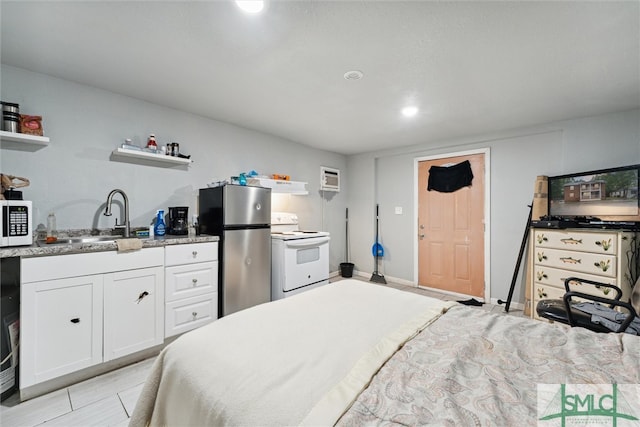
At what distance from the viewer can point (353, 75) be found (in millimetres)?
2098

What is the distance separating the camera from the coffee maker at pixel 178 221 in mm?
2633

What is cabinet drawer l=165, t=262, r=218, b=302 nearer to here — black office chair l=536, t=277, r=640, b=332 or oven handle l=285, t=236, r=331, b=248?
oven handle l=285, t=236, r=331, b=248

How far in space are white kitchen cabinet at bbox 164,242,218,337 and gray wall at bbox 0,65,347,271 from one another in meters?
0.71

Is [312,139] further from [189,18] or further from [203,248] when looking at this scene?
[189,18]

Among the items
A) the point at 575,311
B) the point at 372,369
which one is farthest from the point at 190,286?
the point at 575,311

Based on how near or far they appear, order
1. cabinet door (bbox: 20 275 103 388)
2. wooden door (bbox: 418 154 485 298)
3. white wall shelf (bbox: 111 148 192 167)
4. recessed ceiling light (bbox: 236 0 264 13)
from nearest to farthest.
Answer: recessed ceiling light (bbox: 236 0 264 13)
cabinet door (bbox: 20 275 103 388)
white wall shelf (bbox: 111 148 192 167)
wooden door (bbox: 418 154 485 298)

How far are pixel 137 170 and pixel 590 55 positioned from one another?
3763mm

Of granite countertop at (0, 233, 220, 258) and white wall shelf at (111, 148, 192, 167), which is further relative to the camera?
white wall shelf at (111, 148, 192, 167)

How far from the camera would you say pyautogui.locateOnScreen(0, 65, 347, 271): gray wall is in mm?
2109

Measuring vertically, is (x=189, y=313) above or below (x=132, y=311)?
below

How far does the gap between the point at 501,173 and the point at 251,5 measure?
3520 millimetres

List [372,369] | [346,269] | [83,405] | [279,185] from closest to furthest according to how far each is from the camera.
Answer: [372,369] → [83,405] → [279,185] → [346,269]

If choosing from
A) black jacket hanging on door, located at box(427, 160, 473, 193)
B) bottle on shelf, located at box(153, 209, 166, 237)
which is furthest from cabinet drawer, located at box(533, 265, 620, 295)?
bottle on shelf, located at box(153, 209, 166, 237)

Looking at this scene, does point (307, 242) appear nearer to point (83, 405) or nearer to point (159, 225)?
point (159, 225)
